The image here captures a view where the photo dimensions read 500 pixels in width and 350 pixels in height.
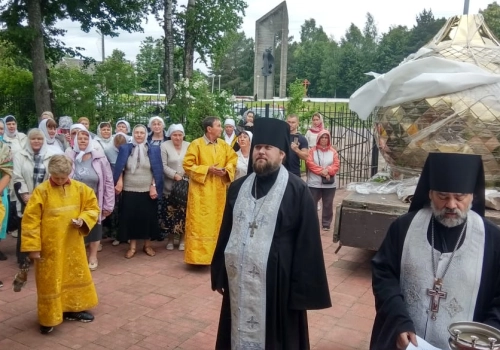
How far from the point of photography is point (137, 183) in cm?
705

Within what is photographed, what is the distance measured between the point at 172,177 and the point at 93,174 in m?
1.14

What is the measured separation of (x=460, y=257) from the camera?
2812mm

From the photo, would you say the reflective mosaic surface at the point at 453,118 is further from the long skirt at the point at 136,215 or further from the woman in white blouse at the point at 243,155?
the long skirt at the point at 136,215

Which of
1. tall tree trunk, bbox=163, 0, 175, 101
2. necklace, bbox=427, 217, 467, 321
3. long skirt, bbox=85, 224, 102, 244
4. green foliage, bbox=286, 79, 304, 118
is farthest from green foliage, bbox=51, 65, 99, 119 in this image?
necklace, bbox=427, 217, 467, 321

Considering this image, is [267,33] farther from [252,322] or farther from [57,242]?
[252,322]

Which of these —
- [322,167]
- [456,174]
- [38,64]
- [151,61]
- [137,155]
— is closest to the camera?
[456,174]

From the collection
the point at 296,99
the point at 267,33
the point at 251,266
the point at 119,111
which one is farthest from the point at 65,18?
the point at 267,33

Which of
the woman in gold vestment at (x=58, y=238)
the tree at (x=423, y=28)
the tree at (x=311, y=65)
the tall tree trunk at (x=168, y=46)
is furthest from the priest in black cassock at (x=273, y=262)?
the tree at (x=311, y=65)

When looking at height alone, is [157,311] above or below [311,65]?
below

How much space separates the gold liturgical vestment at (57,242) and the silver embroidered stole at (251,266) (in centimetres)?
183

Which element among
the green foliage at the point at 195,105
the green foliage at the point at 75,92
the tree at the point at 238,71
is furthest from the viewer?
the tree at the point at 238,71

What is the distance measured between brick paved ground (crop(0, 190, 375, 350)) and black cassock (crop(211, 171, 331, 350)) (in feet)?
3.64

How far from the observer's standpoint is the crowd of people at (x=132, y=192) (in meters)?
3.81

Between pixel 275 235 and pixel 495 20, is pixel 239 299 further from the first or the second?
pixel 495 20
